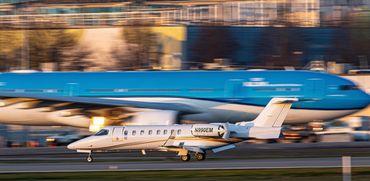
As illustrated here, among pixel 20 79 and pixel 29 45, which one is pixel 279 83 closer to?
pixel 20 79

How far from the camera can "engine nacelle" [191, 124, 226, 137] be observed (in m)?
38.1

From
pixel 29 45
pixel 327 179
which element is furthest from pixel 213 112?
pixel 29 45

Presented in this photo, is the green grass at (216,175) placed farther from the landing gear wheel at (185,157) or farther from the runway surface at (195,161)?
the landing gear wheel at (185,157)

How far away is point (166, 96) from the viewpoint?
54000mm

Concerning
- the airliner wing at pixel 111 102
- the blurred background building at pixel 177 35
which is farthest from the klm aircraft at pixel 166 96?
the blurred background building at pixel 177 35

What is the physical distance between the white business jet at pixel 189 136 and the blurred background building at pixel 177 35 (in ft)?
156

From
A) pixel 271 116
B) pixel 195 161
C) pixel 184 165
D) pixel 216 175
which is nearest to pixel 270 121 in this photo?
pixel 271 116

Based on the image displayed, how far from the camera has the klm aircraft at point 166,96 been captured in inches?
2048

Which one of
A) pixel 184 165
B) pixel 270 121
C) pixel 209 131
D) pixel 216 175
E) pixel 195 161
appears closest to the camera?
pixel 216 175

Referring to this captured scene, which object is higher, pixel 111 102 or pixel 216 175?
pixel 216 175

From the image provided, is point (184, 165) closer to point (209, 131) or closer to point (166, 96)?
point (209, 131)

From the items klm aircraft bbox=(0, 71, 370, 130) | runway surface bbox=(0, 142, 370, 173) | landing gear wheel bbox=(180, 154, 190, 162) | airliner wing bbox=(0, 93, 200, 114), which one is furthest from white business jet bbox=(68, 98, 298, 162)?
airliner wing bbox=(0, 93, 200, 114)

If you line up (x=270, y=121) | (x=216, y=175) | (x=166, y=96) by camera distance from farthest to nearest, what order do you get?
(x=166, y=96) < (x=270, y=121) < (x=216, y=175)

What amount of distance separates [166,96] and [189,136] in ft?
49.7
